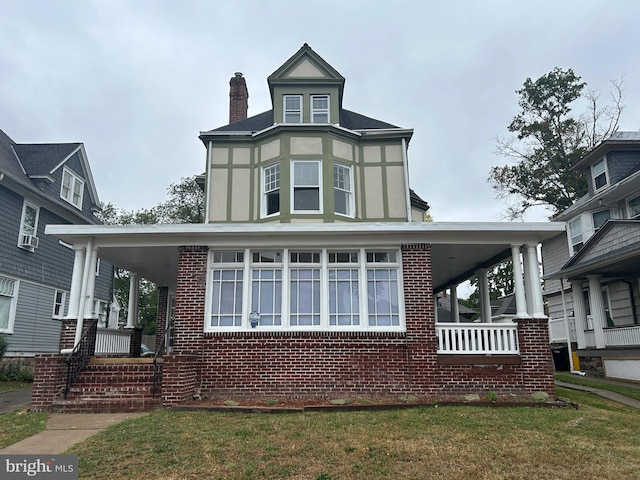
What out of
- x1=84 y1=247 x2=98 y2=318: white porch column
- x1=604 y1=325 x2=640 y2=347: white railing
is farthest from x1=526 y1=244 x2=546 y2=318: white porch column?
x1=84 y1=247 x2=98 y2=318: white porch column

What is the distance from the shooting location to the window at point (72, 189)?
17.9 meters

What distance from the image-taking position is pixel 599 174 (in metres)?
17.3

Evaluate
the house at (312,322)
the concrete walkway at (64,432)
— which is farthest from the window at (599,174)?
the concrete walkway at (64,432)

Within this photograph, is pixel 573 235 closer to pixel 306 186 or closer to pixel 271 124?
pixel 306 186

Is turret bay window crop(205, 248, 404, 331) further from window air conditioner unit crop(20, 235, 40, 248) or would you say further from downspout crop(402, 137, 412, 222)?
window air conditioner unit crop(20, 235, 40, 248)

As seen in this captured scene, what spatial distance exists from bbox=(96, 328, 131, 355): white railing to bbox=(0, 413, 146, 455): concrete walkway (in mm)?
3088

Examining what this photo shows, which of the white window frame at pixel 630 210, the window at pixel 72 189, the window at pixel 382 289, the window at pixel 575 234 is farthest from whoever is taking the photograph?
the window at pixel 575 234

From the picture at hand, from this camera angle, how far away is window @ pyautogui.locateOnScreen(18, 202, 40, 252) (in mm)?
14977

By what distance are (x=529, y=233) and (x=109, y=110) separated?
28.3 meters

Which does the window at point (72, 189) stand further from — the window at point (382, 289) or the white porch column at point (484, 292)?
the white porch column at point (484, 292)

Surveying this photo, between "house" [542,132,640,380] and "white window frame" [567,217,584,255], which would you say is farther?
"white window frame" [567,217,584,255]

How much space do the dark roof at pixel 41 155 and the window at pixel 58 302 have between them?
15.1 feet

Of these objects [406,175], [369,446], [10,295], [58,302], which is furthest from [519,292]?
[58,302]

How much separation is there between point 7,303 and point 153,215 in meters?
18.1
